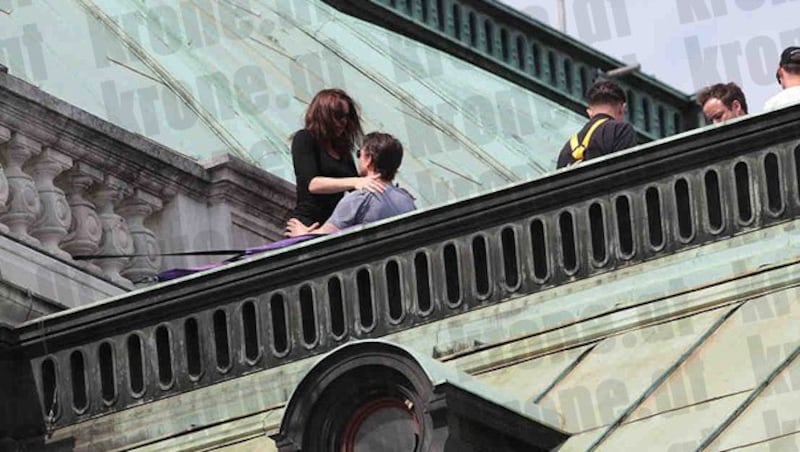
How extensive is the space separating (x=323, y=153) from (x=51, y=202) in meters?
1.64

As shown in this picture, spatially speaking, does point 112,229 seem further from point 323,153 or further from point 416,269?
point 416,269

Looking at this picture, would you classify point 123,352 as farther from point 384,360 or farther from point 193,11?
point 193,11

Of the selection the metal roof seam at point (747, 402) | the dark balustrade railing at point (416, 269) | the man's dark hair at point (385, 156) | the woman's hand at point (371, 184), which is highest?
the man's dark hair at point (385, 156)

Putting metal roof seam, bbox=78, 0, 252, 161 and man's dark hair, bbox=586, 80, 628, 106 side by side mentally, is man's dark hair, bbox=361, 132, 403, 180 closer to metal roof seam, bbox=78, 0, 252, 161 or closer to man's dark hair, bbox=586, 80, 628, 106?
man's dark hair, bbox=586, 80, 628, 106

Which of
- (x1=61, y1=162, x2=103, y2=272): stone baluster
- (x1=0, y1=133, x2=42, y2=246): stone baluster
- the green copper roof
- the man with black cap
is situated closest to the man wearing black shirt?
the man with black cap

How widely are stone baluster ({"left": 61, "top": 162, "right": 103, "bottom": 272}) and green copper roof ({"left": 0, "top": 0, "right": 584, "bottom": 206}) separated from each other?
2.20 metres

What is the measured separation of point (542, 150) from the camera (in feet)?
106

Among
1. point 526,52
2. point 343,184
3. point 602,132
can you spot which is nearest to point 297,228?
point 343,184

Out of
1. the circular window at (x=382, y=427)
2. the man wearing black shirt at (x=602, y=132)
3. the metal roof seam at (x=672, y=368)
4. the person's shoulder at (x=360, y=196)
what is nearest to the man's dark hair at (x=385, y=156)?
the person's shoulder at (x=360, y=196)

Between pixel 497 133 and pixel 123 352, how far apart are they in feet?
33.1

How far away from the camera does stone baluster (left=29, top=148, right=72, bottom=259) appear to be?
2402 cm

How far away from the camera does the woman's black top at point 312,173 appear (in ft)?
77.1

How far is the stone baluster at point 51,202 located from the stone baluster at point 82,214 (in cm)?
7

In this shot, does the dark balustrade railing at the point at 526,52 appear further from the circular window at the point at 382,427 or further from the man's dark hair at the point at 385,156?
the circular window at the point at 382,427
